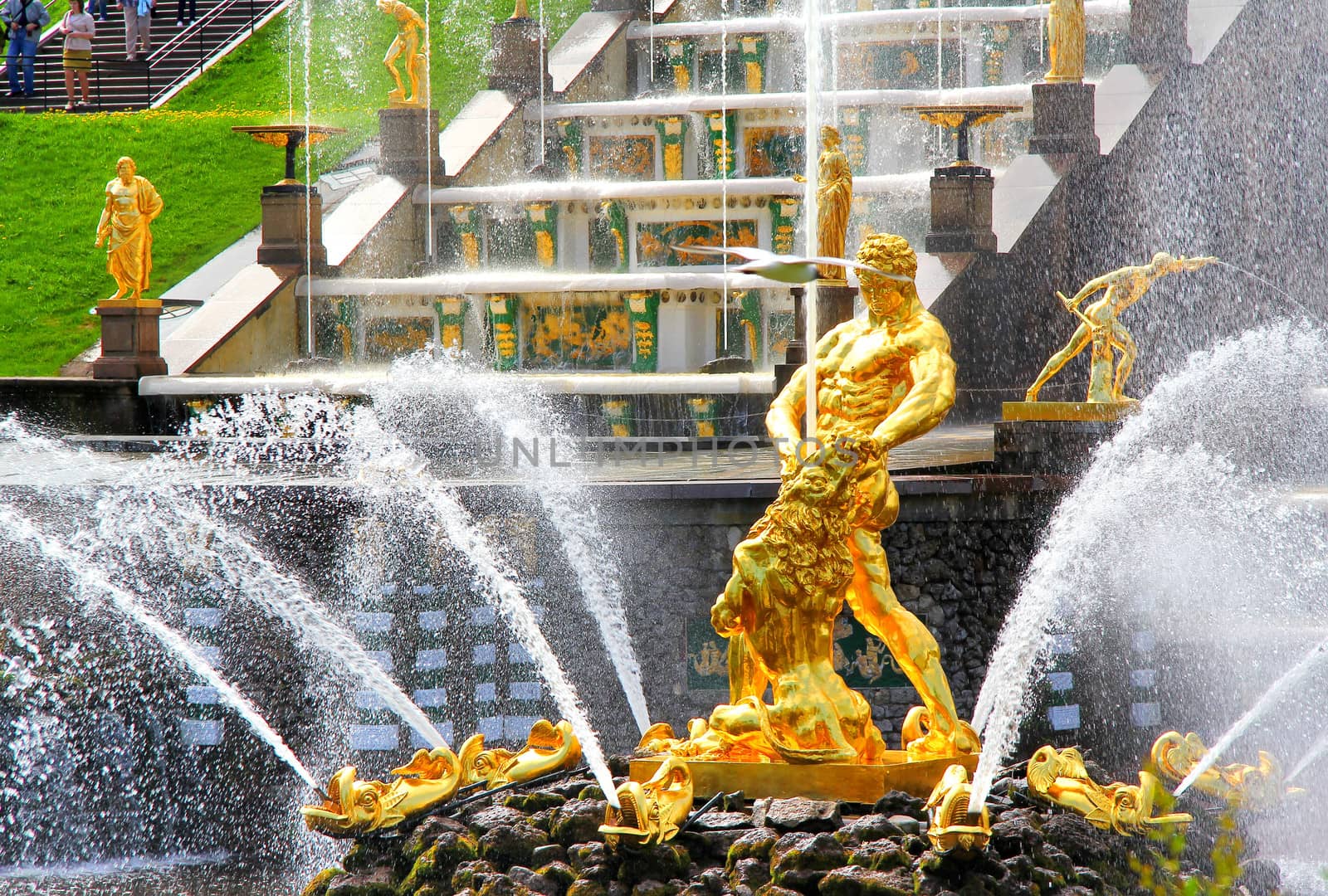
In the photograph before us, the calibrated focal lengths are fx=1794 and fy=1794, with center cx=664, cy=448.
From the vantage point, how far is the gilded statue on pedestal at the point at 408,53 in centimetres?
1992

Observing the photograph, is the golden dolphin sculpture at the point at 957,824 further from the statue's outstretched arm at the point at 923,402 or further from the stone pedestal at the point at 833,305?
the stone pedestal at the point at 833,305

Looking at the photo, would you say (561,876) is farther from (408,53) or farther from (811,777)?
(408,53)

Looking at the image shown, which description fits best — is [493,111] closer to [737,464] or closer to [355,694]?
[737,464]

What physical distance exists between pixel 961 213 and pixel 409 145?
6.54 metres

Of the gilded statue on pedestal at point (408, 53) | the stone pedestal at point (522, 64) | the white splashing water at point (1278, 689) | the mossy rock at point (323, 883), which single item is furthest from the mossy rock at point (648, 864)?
the stone pedestal at point (522, 64)

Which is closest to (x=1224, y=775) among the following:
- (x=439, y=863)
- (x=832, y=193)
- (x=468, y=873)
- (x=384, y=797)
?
(x=468, y=873)

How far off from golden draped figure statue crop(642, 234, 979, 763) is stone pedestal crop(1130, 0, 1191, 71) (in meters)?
11.3

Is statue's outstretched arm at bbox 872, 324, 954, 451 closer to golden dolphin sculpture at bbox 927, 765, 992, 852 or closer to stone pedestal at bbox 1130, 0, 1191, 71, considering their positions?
golden dolphin sculpture at bbox 927, 765, 992, 852

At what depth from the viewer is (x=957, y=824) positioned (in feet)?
19.6

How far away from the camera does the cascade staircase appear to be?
2712 cm

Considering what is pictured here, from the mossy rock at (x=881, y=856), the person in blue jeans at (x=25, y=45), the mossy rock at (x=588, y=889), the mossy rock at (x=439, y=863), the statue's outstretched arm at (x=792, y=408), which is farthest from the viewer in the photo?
the person in blue jeans at (x=25, y=45)

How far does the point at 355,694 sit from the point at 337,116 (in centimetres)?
1812

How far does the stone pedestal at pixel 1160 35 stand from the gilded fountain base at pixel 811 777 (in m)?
12.3

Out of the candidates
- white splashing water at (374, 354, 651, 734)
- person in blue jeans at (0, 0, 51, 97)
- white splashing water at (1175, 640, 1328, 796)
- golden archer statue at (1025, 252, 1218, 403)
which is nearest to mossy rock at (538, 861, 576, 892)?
white splashing water at (1175, 640, 1328, 796)
